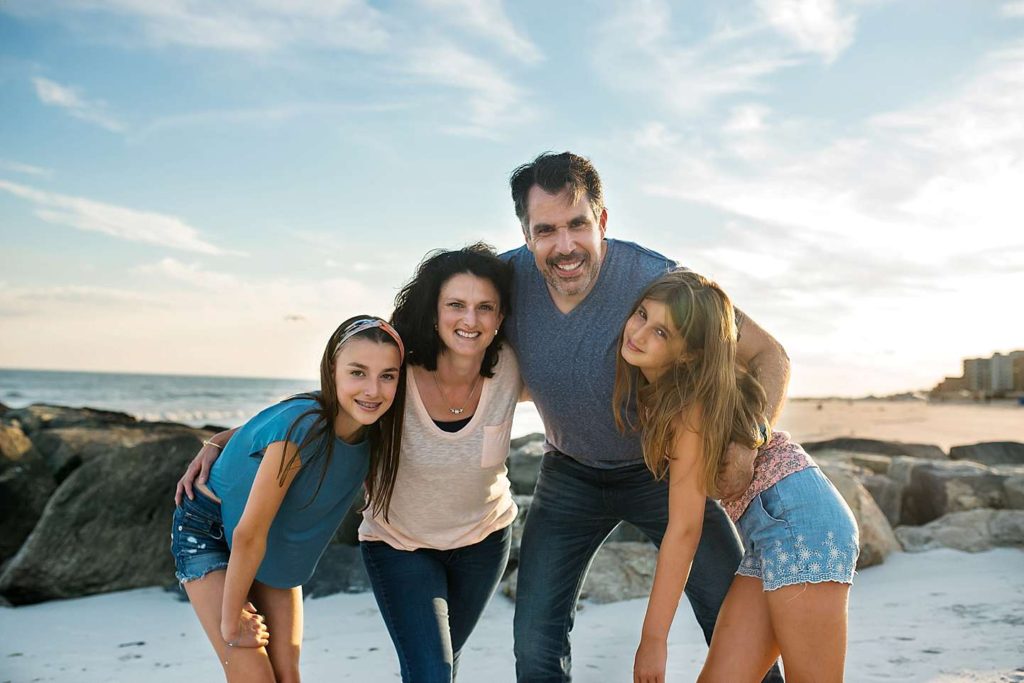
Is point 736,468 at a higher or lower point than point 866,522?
higher

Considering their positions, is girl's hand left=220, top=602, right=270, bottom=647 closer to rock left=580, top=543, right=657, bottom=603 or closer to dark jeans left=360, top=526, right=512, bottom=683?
dark jeans left=360, top=526, right=512, bottom=683

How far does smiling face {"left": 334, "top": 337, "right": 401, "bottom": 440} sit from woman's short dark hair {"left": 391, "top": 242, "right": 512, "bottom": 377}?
19 centimetres

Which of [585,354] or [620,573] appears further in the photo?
[620,573]

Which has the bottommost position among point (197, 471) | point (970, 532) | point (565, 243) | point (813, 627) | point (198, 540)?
point (970, 532)

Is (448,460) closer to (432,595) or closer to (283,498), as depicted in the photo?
(432,595)

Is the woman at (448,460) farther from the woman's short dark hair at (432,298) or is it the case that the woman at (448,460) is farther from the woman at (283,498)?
the woman at (283,498)

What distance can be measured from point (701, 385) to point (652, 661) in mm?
955

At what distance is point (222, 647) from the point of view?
2.99m

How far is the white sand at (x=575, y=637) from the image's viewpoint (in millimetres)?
4109

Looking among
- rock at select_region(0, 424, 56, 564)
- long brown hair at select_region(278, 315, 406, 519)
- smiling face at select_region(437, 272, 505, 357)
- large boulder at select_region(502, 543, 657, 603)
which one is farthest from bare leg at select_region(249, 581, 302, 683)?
rock at select_region(0, 424, 56, 564)

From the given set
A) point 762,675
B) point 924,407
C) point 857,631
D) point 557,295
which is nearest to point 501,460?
point 557,295

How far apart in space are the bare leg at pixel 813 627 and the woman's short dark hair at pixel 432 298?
4.66ft

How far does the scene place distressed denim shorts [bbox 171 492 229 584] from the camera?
3.07 metres

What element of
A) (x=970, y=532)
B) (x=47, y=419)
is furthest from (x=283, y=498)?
(x=47, y=419)
